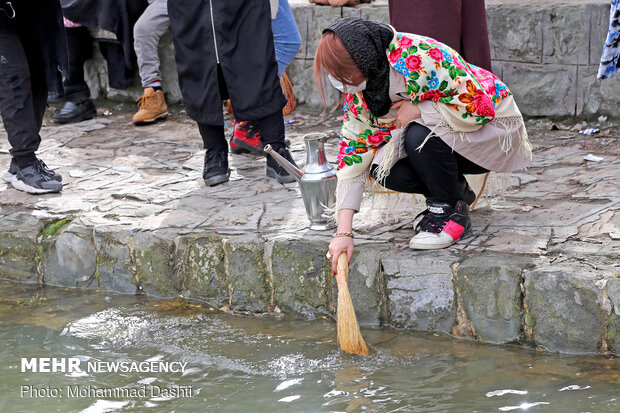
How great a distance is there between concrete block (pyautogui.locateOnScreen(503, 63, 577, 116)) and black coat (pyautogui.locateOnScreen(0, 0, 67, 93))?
299cm

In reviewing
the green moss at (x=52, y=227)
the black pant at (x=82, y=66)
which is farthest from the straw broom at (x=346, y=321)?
the black pant at (x=82, y=66)

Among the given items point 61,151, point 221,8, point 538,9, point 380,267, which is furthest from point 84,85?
point 380,267

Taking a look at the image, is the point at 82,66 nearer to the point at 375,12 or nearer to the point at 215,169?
the point at 375,12

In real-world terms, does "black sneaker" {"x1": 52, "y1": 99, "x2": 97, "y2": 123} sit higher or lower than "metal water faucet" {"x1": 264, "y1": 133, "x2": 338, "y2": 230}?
higher

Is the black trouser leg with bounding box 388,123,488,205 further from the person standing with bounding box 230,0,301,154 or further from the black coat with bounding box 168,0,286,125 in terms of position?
the person standing with bounding box 230,0,301,154

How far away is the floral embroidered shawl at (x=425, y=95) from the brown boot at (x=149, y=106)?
3531 millimetres

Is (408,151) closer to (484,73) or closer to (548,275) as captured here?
Result: (484,73)

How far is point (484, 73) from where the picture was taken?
3.58m

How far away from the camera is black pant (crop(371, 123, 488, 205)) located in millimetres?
3445

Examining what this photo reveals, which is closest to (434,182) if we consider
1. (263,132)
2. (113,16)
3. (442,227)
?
(442,227)

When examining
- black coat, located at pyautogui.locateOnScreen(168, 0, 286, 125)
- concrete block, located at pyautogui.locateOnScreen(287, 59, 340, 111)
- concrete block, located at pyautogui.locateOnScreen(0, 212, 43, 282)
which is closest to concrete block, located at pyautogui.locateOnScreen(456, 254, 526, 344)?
black coat, located at pyautogui.locateOnScreen(168, 0, 286, 125)

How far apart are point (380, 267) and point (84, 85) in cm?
439

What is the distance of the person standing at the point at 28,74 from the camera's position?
15.5 feet

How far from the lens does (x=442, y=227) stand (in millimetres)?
3580
